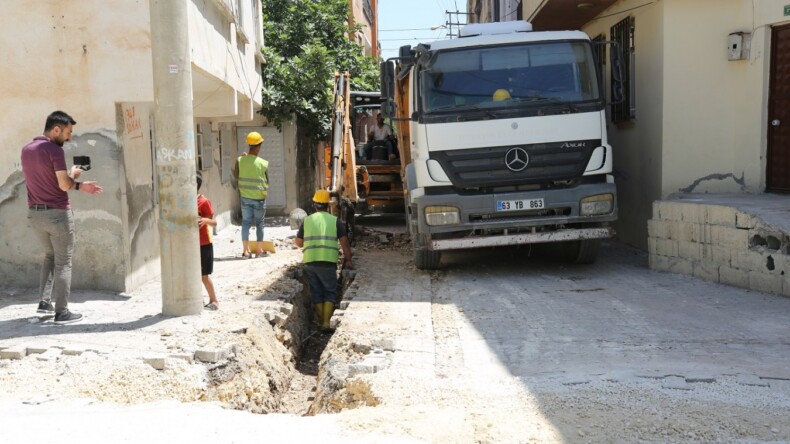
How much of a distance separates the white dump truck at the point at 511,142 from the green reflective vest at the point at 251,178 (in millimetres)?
3128

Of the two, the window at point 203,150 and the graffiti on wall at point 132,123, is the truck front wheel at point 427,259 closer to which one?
the graffiti on wall at point 132,123

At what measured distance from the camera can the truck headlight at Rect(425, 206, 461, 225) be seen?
9234mm

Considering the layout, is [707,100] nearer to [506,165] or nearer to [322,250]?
[506,165]

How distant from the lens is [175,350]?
20.3ft

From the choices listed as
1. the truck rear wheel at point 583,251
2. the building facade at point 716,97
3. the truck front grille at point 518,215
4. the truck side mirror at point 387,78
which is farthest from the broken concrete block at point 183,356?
the building facade at point 716,97

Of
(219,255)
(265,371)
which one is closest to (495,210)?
(265,371)

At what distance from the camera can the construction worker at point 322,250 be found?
354 inches

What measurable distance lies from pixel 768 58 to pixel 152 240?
8.14 m

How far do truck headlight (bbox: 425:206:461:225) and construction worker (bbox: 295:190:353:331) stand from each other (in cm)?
104

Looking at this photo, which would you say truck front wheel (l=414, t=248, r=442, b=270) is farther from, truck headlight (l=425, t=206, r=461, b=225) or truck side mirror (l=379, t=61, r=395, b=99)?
truck side mirror (l=379, t=61, r=395, b=99)

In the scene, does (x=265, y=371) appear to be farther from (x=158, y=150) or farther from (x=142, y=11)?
(x=142, y=11)

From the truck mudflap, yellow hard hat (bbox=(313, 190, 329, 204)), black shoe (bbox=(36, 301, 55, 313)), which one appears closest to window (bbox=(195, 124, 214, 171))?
yellow hard hat (bbox=(313, 190, 329, 204))

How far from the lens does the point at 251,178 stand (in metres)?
11.7

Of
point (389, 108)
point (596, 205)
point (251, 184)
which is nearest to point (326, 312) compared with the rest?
point (389, 108)
